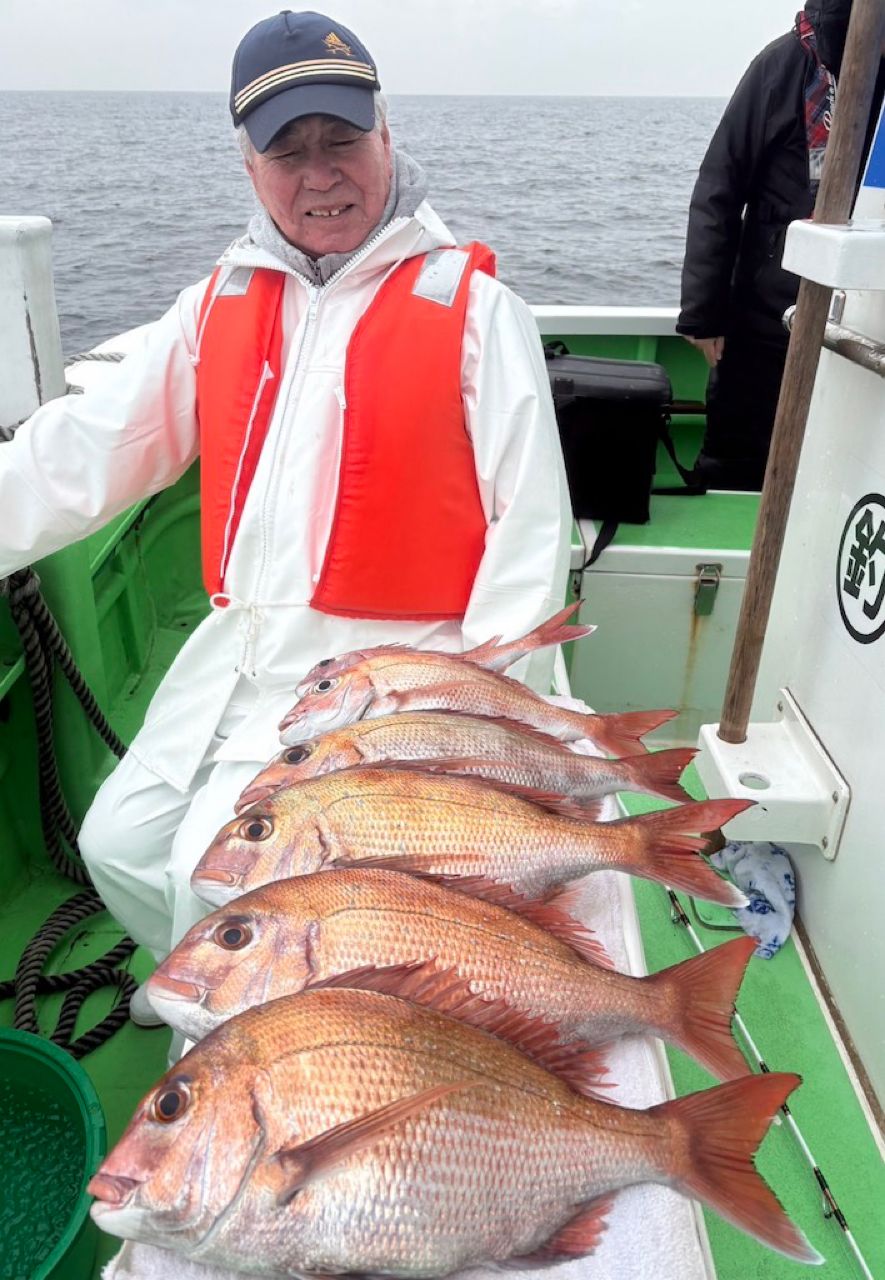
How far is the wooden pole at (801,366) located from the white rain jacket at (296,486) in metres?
0.44

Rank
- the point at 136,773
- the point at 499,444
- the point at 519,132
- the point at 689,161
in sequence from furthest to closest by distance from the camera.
→ the point at 519,132 < the point at 689,161 < the point at 136,773 < the point at 499,444

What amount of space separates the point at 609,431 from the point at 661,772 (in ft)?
7.75

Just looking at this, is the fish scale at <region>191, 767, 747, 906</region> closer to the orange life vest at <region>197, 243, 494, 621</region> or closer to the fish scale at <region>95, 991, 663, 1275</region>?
the fish scale at <region>95, 991, 663, 1275</region>

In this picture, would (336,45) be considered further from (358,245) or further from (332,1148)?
(332,1148)

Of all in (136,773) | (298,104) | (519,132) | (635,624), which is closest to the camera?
(298,104)

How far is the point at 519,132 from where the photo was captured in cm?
5753

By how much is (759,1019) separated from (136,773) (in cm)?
151

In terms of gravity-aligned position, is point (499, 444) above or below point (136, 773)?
above

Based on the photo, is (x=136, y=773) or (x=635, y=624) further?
(x=635, y=624)

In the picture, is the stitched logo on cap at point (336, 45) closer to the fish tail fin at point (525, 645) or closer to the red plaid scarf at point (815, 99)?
the fish tail fin at point (525, 645)

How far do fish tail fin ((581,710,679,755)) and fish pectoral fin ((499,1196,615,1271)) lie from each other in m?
0.77

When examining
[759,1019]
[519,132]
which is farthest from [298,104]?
[519,132]

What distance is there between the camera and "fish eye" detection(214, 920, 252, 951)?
1198 millimetres

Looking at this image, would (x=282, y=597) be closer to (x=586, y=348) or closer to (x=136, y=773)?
(x=136, y=773)
